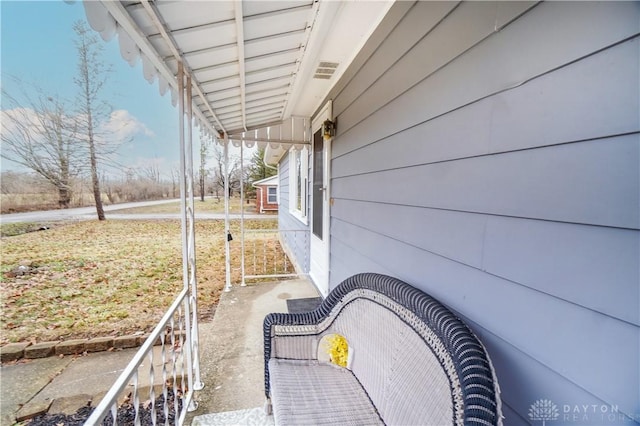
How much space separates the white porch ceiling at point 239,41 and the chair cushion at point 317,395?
75.0 inches

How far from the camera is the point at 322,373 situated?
63.2 inches

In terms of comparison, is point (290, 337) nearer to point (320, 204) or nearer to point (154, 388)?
point (154, 388)

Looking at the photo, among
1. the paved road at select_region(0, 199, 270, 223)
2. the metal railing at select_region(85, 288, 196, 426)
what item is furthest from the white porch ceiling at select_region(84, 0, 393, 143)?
the paved road at select_region(0, 199, 270, 223)

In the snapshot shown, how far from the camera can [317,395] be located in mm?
1412

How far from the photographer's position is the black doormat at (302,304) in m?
3.17

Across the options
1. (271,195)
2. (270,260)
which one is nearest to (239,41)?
(270,260)

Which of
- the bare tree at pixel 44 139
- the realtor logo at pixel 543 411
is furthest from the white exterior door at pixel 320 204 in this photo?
the bare tree at pixel 44 139

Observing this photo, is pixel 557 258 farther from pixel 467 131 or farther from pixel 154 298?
pixel 154 298

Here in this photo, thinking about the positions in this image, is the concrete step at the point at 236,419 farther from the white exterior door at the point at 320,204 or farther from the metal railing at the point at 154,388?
the white exterior door at the point at 320,204

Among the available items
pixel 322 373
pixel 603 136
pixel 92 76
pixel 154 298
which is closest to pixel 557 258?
Answer: pixel 603 136

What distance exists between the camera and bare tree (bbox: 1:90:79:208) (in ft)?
13.0

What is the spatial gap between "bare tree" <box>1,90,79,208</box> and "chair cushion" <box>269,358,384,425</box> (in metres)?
5.10

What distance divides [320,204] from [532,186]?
9.37 feet

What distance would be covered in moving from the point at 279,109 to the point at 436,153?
278 cm
